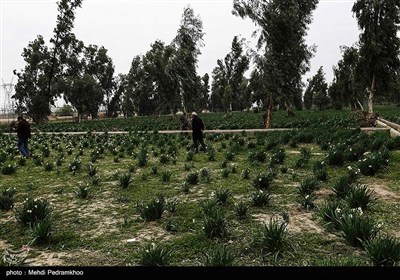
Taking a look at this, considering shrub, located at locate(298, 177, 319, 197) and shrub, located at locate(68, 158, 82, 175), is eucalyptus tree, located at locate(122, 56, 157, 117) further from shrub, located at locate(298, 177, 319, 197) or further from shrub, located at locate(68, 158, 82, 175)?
shrub, located at locate(298, 177, 319, 197)

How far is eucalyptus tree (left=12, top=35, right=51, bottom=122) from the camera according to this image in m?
51.1

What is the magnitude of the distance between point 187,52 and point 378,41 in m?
19.3

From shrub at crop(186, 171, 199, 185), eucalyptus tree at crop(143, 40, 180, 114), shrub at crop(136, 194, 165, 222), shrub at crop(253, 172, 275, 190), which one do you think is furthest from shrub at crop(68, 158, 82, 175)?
eucalyptus tree at crop(143, 40, 180, 114)

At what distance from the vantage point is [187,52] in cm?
3722

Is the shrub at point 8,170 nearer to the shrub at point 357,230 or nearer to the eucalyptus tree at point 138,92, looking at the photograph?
the shrub at point 357,230

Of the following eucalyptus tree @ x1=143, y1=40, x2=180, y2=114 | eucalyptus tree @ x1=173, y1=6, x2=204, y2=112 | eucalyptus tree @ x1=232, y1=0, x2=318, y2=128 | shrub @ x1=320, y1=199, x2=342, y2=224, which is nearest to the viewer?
shrub @ x1=320, y1=199, x2=342, y2=224

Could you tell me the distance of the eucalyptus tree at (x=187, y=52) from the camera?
122 feet

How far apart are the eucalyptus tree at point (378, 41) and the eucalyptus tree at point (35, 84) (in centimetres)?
4496

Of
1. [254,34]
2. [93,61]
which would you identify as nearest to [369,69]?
[254,34]

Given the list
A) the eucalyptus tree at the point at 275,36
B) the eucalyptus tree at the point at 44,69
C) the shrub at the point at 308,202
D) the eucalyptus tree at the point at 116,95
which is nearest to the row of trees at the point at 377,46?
the eucalyptus tree at the point at 275,36

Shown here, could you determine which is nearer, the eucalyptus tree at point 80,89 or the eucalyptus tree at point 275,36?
the eucalyptus tree at point 275,36

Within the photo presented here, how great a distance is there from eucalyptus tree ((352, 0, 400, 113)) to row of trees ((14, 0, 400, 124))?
79 millimetres

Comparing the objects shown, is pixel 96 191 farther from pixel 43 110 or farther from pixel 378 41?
pixel 43 110

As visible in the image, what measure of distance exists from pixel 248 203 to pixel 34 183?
20.3 ft
